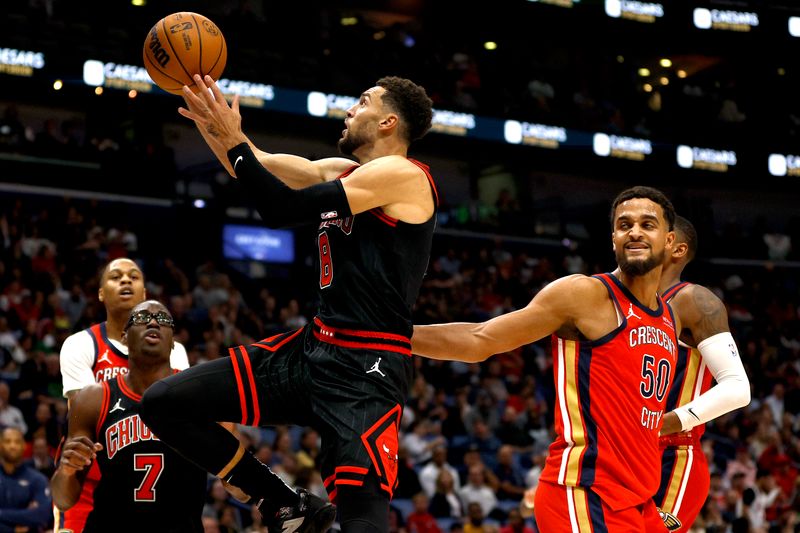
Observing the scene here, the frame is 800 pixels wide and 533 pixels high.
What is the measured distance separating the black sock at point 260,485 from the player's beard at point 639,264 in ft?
5.93

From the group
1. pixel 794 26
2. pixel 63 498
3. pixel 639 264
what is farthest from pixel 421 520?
pixel 794 26

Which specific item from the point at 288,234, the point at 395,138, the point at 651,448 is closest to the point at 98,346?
A: the point at 395,138

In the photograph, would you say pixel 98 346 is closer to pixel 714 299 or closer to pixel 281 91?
pixel 714 299

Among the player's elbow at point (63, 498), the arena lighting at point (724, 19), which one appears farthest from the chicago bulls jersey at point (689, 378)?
the arena lighting at point (724, 19)

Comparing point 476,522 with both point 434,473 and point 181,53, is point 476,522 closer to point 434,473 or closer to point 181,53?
point 434,473

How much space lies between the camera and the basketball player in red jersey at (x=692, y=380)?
209 inches

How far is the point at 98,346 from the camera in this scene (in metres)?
6.30

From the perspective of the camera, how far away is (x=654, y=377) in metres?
4.83

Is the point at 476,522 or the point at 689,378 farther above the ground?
the point at 689,378

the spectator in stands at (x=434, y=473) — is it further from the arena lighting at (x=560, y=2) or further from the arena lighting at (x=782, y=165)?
the arena lighting at (x=782, y=165)

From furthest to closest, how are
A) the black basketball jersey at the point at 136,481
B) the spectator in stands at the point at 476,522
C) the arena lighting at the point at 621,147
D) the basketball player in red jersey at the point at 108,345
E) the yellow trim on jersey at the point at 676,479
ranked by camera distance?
the arena lighting at the point at 621,147
the spectator in stands at the point at 476,522
the basketball player in red jersey at the point at 108,345
the yellow trim on jersey at the point at 676,479
the black basketball jersey at the point at 136,481

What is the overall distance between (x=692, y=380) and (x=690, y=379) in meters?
0.01

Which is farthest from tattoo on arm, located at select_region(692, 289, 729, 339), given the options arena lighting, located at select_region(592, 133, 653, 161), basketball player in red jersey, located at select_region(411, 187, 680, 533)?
arena lighting, located at select_region(592, 133, 653, 161)

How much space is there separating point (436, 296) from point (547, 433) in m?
3.78
